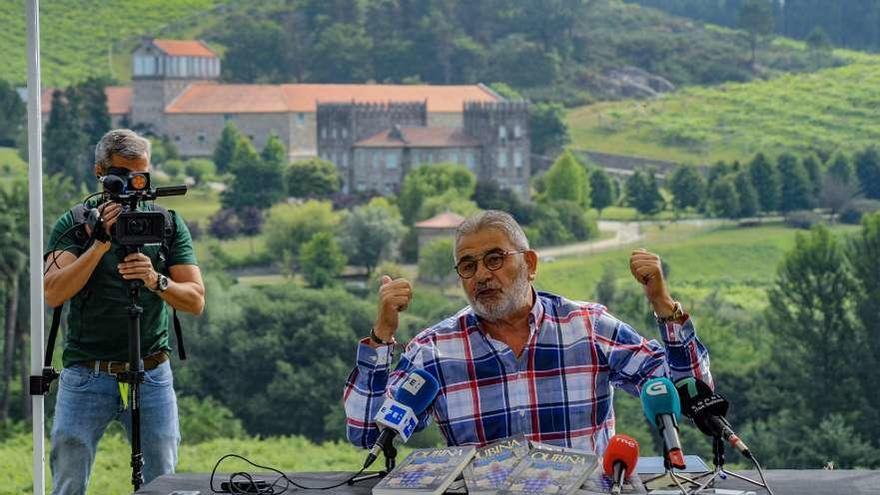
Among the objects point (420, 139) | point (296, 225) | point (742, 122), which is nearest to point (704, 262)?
point (742, 122)

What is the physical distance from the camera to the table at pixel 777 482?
223 cm

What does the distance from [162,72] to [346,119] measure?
419cm

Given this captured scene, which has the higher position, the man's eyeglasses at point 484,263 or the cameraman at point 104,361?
the man's eyeglasses at point 484,263

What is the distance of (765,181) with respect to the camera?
91.9ft

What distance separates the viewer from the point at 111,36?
29531mm

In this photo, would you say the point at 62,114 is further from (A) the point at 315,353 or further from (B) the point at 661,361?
(B) the point at 661,361

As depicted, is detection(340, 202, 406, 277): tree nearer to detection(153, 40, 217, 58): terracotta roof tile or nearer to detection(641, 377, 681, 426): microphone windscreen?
detection(153, 40, 217, 58): terracotta roof tile

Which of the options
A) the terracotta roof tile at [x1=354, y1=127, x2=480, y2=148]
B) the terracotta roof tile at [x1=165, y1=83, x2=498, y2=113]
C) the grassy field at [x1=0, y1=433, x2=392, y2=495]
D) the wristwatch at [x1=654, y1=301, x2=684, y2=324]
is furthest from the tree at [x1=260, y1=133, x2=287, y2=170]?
the wristwatch at [x1=654, y1=301, x2=684, y2=324]

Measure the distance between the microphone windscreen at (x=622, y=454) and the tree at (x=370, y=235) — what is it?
2591 cm

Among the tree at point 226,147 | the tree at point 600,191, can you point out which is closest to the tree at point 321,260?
the tree at point 226,147

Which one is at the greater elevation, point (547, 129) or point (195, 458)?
point (547, 129)

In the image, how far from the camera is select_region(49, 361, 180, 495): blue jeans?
10.3 ft

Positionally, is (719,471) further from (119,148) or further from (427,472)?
(119,148)

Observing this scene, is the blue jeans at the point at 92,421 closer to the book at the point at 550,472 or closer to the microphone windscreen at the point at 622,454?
the book at the point at 550,472
